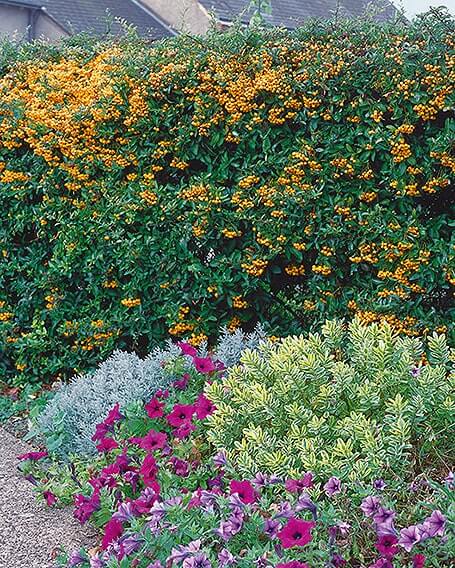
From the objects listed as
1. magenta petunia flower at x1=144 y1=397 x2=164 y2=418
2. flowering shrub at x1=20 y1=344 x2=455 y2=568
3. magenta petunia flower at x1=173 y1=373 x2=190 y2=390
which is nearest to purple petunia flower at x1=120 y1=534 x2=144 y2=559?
flowering shrub at x1=20 y1=344 x2=455 y2=568

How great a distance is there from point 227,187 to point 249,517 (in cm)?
244

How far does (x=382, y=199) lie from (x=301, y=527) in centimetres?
230

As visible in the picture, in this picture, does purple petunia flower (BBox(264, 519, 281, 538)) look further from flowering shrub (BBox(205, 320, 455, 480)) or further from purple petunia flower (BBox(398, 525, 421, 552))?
purple petunia flower (BBox(398, 525, 421, 552))

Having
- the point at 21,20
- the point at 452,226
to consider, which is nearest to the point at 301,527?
the point at 452,226

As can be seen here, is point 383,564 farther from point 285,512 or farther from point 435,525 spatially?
point 285,512

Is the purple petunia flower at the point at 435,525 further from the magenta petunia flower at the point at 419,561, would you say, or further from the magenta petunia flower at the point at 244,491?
the magenta petunia flower at the point at 244,491

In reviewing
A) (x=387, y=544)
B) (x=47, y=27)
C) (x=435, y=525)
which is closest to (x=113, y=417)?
(x=387, y=544)

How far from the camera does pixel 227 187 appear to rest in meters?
4.75

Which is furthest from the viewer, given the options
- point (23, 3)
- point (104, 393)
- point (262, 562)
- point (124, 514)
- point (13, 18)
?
point (13, 18)

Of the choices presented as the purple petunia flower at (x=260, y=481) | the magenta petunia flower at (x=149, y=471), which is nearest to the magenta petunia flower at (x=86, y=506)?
the magenta petunia flower at (x=149, y=471)

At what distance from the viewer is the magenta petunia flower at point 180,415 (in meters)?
3.64

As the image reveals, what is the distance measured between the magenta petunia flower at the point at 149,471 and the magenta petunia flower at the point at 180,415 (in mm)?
306

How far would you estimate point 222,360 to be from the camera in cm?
438

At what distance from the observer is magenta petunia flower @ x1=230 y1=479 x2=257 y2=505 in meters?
2.69
